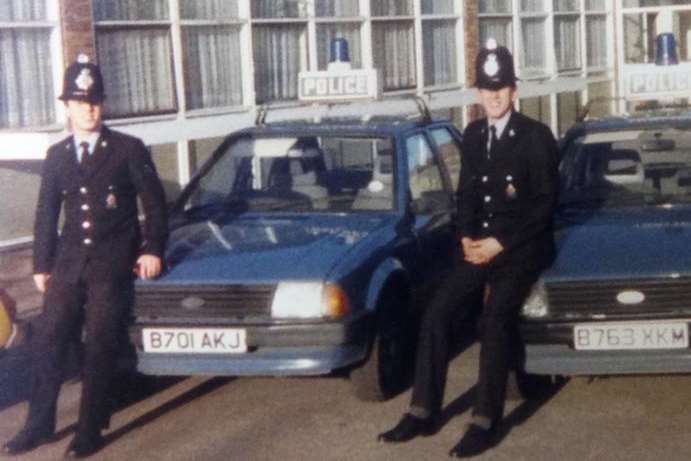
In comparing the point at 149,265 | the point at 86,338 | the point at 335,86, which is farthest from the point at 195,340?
the point at 335,86

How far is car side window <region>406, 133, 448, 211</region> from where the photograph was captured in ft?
32.8

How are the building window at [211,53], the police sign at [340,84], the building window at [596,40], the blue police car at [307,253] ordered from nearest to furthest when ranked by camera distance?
the blue police car at [307,253] < the police sign at [340,84] < the building window at [211,53] < the building window at [596,40]

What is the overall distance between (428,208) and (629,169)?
1.34m

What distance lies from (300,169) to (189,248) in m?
1.27

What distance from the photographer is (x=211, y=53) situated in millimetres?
15656

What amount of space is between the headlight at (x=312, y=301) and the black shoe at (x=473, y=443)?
103 cm

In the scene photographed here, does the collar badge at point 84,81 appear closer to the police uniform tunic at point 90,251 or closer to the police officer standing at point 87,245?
the police officer standing at point 87,245

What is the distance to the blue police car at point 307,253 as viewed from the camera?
28.1 feet

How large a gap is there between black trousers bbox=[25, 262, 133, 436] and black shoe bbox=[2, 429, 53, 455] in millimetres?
28

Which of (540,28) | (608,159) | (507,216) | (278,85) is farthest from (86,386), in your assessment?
(540,28)

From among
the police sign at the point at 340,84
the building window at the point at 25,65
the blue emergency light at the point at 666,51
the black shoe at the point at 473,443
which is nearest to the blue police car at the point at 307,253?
the black shoe at the point at 473,443

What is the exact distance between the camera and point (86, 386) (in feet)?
27.5

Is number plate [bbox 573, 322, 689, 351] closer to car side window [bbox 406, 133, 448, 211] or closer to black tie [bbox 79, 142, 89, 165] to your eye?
car side window [bbox 406, 133, 448, 211]

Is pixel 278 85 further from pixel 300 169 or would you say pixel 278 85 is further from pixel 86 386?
pixel 86 386
